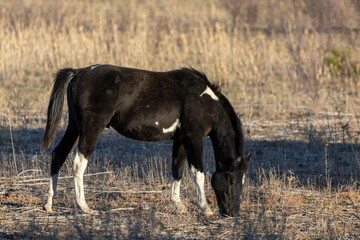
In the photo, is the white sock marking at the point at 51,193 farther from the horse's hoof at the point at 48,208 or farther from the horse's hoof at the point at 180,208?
the horse's hoof at the point at 180,208

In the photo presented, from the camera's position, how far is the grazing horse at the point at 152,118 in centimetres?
871

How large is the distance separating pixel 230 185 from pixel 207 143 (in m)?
4.65

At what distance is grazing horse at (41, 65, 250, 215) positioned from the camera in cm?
871

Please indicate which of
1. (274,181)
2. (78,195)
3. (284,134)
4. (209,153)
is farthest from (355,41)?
(78,195)

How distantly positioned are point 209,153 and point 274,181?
2765mm

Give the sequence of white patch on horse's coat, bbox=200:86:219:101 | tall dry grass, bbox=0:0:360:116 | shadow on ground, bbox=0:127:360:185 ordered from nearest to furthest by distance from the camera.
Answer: white patch on horse's coat, bbox=200:86:219:101 < shadow on ground, bbox=0:127:360:185 < tall dry grass, bbox=0:0:360:116

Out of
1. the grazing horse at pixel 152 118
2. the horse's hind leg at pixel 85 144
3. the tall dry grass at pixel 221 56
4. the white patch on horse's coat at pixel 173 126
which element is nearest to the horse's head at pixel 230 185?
the grazing horse at pixel 152 118

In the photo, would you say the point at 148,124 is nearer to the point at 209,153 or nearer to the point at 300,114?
the point at 209,153

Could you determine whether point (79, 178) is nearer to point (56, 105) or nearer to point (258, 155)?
point (56, 105)

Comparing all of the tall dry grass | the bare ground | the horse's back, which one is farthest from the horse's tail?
the tall dry grass

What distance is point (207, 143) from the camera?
1332 centimetres

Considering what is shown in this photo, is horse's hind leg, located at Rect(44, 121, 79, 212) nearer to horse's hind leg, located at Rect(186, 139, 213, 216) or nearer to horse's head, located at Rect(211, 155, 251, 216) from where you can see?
horse's hind leg, located at Rect(186, 139, 213, 216)

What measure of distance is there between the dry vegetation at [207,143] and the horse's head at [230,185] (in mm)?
131

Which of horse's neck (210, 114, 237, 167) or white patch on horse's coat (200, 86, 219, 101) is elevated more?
white patch on horse's coat (200, 86, 219, 101)
